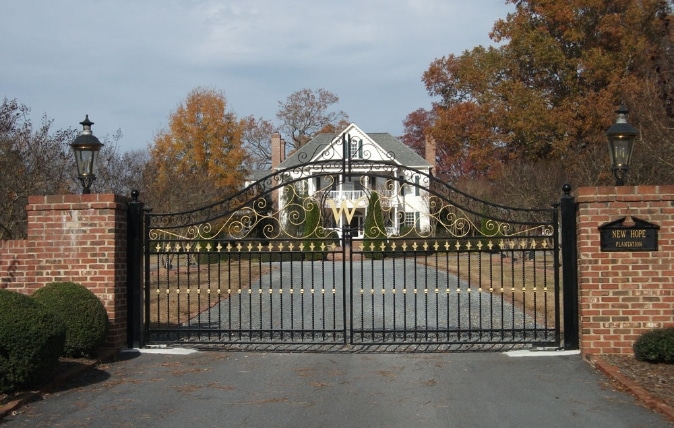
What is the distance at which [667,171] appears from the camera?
18.5 metres

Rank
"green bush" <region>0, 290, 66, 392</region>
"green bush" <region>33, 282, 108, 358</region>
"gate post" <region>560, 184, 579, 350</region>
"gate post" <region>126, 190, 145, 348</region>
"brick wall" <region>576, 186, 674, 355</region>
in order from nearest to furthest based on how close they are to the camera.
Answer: "green bush" <region>0, 290, 66, 392</region>, "green bush" <region>33, 282, 108, 358</region>, "brick wall" <region>576, 186, 674, 355</region>, "gate post" <region>560, 184, 579, 350</region>, "gate post" <region>126, 190, 145, 348</region>

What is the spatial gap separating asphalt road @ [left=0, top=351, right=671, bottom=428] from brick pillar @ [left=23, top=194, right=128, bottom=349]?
0.88 m

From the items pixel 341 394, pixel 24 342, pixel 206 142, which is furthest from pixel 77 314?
pixel 206 142

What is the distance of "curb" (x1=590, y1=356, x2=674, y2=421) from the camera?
6414mm

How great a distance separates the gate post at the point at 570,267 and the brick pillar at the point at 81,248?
5844 millimetres

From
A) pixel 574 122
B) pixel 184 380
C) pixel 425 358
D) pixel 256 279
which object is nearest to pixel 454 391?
pixel 425 358

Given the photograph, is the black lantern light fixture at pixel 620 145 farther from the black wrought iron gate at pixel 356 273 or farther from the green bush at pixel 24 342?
the green bush at pixel 24 342

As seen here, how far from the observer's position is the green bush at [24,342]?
274 inches

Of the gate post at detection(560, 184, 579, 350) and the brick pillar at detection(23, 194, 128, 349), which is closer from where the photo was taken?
the gate post at detection(560, 184, 579, 350)

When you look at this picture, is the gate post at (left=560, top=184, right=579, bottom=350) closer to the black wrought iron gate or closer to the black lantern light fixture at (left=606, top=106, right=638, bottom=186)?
the black wrought iron gate

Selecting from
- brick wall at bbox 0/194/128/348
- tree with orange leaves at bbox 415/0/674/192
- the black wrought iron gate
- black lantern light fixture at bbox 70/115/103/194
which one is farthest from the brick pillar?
tree with orange leaves at bbox 415/0/674/192

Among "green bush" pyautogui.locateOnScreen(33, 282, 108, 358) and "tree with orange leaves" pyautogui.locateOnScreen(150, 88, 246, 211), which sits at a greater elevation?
"tree with orange leaves" pyautogui.locateOnScreen(150, 88, 246, 211)

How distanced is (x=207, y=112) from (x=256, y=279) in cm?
2485

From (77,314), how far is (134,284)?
1.19 m
